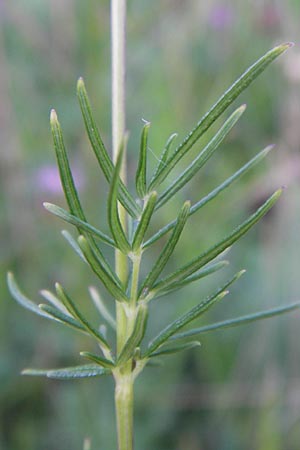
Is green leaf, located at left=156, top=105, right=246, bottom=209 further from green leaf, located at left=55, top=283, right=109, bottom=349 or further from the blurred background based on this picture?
the blurred background

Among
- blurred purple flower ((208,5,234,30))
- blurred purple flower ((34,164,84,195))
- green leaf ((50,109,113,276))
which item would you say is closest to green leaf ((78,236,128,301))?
green leaf ((50,109,113,276))

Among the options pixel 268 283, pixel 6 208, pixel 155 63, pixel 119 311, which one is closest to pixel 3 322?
pixel 6 208

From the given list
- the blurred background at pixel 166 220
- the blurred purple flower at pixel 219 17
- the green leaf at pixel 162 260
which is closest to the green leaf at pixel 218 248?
the green leaf at pixel 162 260

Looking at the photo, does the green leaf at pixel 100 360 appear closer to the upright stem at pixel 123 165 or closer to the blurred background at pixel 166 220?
the upright stem at pixel 123 165

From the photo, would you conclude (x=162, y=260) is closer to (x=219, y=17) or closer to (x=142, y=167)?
(x=142, y=167)

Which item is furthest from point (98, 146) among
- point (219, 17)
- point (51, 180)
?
point (219, 17)

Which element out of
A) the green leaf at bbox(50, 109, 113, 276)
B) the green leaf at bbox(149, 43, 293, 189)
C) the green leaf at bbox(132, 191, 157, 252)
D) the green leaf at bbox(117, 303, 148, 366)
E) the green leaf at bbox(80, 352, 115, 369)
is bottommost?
the green leaf at bbox(80, 352, 115, 369)
